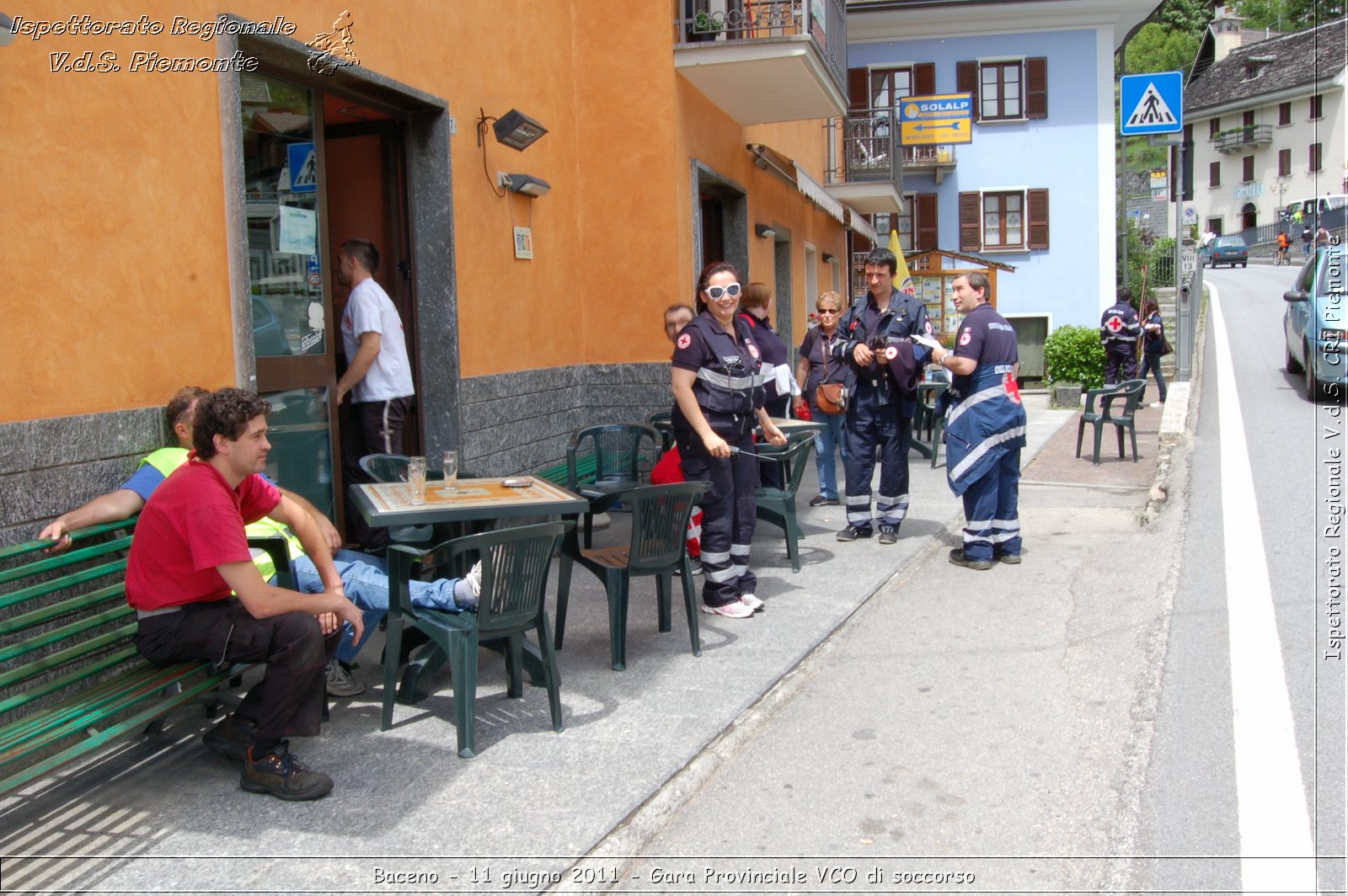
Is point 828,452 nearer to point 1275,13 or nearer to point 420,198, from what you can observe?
point 420,198

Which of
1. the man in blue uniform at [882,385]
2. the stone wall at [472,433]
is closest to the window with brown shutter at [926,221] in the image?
the stone wall at [472,433]

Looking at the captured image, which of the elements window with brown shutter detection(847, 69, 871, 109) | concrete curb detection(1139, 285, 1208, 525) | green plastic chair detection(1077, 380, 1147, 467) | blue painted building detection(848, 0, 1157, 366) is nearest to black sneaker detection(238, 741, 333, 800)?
concrete curb detection(1139, 285, 1208, 525)

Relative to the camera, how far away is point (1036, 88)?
97.0 feet

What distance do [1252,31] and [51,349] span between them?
75.6 m

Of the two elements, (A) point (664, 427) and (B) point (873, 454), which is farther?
(A) point (664, 427)

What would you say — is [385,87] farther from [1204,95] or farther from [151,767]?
[1204,95]

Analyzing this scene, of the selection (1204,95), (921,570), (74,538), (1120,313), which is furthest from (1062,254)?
(1204,95)

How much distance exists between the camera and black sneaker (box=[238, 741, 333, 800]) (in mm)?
3863

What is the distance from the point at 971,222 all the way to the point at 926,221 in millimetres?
1251

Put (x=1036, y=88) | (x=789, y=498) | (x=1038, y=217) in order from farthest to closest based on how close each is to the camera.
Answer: (x=1038, y=217) → (x=1036, y=88) → (x=789, y=498)

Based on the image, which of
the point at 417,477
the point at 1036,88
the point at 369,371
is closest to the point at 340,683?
the point at 417,477

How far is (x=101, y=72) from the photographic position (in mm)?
4605

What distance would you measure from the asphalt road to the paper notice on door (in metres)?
5.11

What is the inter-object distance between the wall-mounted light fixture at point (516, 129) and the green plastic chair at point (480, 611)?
433 centimetres
